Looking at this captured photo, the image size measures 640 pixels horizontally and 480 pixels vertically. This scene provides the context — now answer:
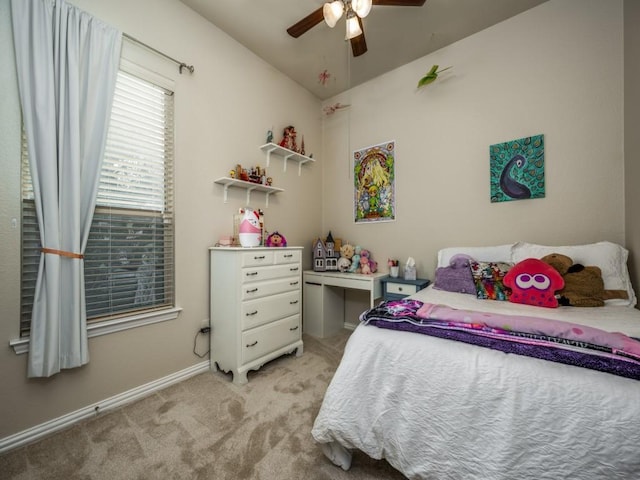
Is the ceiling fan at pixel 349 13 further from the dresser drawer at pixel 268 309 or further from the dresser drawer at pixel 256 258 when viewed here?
the dresser drawer at pixel 268 309

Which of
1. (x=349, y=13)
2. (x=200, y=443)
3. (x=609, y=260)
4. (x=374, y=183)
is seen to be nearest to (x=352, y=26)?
(x=349, y=13)

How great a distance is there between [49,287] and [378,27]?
2972 millimetres

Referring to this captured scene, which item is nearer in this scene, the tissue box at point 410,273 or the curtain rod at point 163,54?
the curtain rod at point 163,54

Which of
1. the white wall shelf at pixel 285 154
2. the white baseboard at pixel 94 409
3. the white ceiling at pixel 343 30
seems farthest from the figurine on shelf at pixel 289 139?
the white baseboard at pixel 94 409

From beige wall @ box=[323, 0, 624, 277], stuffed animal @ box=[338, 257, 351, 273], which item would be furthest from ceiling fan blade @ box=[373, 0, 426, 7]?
stuffed animal @ box=[338, 257, 351, 273]

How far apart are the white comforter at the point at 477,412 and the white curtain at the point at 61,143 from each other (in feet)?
4.89

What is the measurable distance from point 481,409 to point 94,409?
208cm

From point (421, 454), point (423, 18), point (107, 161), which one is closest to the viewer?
point (421, 454)

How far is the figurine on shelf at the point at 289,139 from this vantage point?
270 cm

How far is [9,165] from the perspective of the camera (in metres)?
1.30

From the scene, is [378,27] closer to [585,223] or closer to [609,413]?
[585,223]

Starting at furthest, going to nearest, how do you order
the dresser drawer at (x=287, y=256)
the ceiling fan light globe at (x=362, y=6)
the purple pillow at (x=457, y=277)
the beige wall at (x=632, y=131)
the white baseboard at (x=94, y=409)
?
the dresser drawer at (x=287, y=256) < the purple pillow at (x=457, y=277) < the beige wall at (x=632, y=131) < the ceiling fan light globe at (x=362, y=6) < the white baseboard at (x=94, y=409)

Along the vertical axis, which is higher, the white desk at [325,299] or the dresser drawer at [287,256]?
the dresser drawer at [287,256]

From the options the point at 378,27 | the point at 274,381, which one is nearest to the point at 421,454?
the point at 274,381
